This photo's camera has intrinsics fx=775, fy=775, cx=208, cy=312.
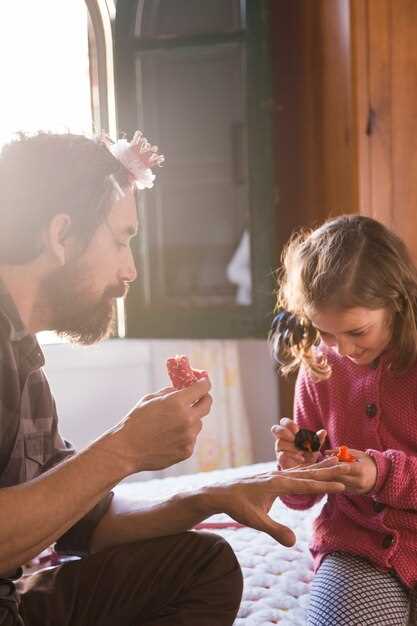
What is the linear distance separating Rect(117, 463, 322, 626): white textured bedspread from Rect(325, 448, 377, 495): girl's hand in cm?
33

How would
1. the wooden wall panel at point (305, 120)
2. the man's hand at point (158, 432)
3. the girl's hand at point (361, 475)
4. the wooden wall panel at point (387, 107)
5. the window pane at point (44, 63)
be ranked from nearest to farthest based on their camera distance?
the man's hand at point (158, 432), the girl's hand at point (361, 475), the wooden wall panel at point (387, 107), the wooden wall panel at point (305, 120), the window pane at point (44, 63)

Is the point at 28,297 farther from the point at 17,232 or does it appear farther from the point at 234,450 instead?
the point at 234,450

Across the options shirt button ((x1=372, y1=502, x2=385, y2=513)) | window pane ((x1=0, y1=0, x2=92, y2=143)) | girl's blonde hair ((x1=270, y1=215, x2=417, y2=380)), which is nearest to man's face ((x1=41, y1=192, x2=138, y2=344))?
girl's blonde hair ((x1=270, y1=215, x2=417, y2=380))

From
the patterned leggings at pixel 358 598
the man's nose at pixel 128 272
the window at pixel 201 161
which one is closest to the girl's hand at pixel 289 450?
the patterned leggings at pixel 358 598

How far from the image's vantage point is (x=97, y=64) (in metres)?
2.80

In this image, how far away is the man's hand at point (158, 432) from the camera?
1261 mm

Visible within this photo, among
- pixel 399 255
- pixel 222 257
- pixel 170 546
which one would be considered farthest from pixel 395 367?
pixel 222 257

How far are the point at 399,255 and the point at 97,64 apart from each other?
5.55 ft

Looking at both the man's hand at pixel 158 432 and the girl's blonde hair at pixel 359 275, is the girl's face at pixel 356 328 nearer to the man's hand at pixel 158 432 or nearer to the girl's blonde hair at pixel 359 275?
the girl's blonde hair at pixel 359 275

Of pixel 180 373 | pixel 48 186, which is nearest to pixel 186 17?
pixel 48 186

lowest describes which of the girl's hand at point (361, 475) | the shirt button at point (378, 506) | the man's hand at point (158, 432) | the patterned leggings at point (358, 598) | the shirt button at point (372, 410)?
the patterned leggings at point (358, 598)

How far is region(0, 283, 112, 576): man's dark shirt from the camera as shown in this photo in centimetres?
134

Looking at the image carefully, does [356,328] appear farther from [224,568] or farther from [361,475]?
[224,568]

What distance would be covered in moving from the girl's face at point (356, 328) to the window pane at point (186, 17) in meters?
1.54
